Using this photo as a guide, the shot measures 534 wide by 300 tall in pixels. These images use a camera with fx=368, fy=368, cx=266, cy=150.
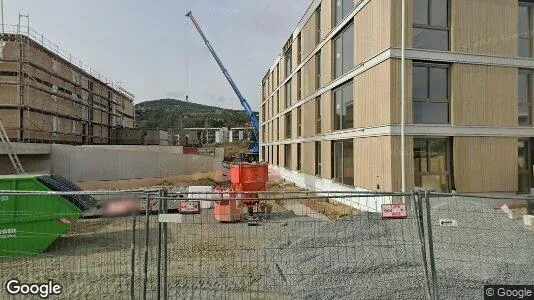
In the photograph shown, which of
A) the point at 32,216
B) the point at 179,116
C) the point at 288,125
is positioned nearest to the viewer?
the point at 32,216

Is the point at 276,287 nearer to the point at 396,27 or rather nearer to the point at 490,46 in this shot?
the point at 396,27

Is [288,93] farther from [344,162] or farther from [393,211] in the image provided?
[393,211]

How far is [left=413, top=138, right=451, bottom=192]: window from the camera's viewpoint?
1200 centimetres

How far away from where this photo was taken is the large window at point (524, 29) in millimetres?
13068

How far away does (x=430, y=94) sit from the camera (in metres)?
12.2

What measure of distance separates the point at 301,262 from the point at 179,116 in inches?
3791

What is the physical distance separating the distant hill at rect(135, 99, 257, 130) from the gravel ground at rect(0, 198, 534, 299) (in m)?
86.9

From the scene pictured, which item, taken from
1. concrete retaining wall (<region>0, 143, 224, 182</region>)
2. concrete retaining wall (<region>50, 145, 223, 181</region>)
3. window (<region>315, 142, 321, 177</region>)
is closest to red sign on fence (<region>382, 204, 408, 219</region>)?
window (<region>315, 142, 321, 177</region>)

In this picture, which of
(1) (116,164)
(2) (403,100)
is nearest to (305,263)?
(2) (403,100)

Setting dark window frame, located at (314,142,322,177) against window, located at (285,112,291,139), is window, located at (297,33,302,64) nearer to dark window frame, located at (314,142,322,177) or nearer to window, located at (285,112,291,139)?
window, located at (285,112,291,139)

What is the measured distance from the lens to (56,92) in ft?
104

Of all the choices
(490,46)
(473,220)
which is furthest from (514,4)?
(473,220)

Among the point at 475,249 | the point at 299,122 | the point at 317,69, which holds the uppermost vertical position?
the point at 317,69

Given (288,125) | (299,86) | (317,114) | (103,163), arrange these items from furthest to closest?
(288,125) < (103,163) < (299,86) < (317,114)
